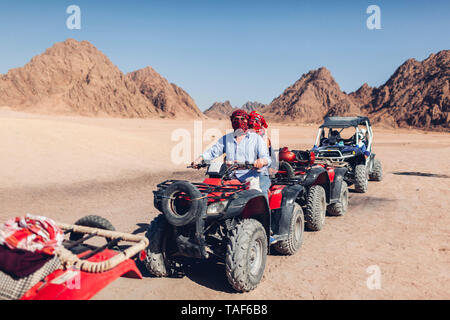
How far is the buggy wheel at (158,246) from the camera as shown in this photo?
4.65m

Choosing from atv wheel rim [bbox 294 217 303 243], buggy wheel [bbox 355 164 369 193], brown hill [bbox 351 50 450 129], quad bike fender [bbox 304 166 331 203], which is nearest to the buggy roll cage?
buggy wheel [bbox 355 164 369 193]

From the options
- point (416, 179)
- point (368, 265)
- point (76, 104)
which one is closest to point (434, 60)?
point (76, 104)

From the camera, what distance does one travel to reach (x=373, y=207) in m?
9.19

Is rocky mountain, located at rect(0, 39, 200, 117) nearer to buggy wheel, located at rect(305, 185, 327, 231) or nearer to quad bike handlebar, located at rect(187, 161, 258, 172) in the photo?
buggy wheel, located at rect(305, 185, 327, 231)

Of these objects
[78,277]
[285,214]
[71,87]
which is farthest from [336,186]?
[71,87]

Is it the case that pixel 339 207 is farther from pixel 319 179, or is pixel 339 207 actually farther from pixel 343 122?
pixel 343 122

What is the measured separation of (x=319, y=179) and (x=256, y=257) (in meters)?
3.22

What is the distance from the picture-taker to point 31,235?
295 cm

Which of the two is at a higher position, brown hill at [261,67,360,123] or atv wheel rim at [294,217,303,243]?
brown hill at [261,67,360,123]

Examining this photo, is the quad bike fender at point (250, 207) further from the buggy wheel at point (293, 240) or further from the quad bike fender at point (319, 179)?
the quad bike fender at point (319, 179)

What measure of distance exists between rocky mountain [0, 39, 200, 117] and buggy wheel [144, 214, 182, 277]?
116 metres

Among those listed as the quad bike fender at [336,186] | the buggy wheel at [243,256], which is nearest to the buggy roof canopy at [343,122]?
the quad bike fender at [336,186]

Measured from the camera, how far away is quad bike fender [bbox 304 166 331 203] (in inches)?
269
